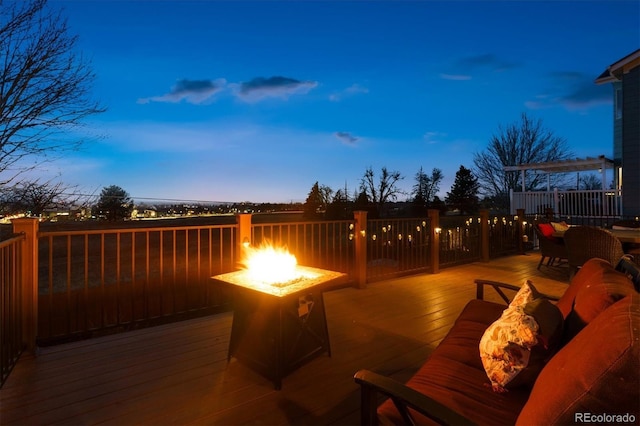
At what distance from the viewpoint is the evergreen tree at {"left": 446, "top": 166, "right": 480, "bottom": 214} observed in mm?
21625

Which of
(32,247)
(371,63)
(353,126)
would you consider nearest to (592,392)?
(32,247)

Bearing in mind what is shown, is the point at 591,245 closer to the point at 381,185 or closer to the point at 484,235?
the point at 484,235

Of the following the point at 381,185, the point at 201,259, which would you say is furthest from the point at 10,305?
the point at 381,185

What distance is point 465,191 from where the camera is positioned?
23641 mm

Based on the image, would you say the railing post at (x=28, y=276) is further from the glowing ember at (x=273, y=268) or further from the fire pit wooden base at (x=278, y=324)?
the glowing ember at (x=273, y=268)

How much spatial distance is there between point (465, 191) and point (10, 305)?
24605mm

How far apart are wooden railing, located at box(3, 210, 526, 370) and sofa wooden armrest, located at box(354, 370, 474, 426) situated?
2122 mm

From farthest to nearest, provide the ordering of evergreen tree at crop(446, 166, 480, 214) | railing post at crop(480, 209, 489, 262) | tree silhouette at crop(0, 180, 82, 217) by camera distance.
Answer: evergreen tree at crop(446, 166, 480, 214)
railing post at crop(480, 209, 489, 262)
tree silhouette at crop(0, 180, 82, 217)

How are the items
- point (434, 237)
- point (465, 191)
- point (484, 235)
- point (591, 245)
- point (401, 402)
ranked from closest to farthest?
1. point (401, 402)
2. point (591, 245)
3. point (434, 237)
4. point (484, 235)
5. point (465, 191)

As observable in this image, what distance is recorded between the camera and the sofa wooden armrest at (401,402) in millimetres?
959

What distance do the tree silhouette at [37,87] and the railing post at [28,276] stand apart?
4210 mm

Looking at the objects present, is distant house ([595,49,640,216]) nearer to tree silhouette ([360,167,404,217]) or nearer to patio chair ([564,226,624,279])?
patio chair ([564,226,624,279])

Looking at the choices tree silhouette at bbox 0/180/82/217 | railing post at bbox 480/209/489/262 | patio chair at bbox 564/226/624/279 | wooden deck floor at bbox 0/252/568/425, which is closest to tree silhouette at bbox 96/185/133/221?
tree silhouette at bbox 0/180/82/217

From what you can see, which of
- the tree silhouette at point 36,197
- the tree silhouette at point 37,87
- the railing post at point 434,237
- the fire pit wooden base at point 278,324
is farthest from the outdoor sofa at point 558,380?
the tree silhouette at point 36,197
